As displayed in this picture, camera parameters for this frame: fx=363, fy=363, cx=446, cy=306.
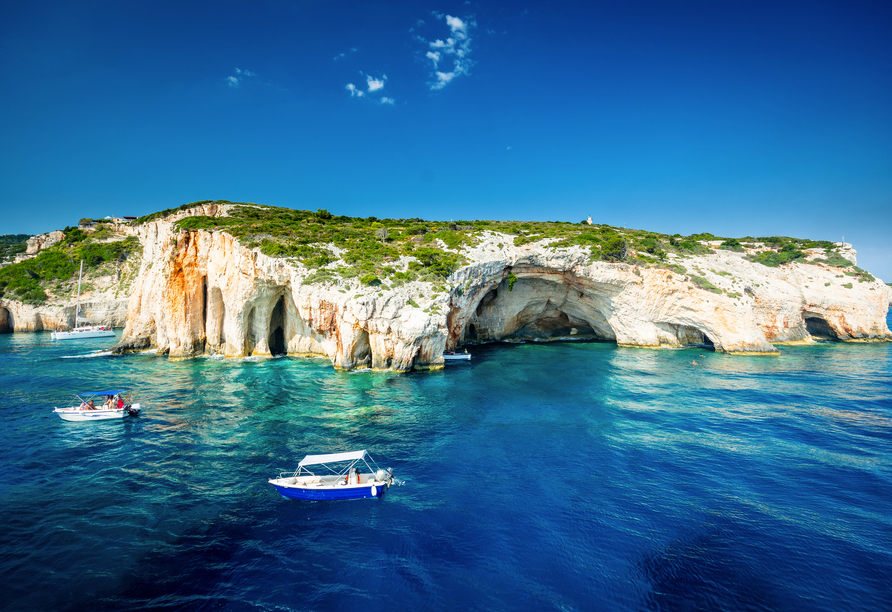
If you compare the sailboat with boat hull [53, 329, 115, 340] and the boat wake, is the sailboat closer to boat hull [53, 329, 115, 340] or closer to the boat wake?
boat hull [53, 329, 115, 340]

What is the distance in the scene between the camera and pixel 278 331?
50156mm

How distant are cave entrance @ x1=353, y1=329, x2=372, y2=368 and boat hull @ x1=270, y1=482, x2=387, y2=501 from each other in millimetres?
22785

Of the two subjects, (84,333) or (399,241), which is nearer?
(399,241)

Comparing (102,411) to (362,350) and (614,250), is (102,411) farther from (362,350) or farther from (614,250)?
(614,250)

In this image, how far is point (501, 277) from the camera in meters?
48.9

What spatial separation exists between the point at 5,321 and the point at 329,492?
307 ft

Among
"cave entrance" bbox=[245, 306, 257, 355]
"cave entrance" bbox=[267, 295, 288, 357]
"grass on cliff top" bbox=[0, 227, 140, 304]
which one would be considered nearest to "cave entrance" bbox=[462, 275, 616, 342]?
"cave entrance" bbox=[267, 295, 288, 357]

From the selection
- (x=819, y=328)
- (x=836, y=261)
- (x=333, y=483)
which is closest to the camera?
(x=333, y=483)

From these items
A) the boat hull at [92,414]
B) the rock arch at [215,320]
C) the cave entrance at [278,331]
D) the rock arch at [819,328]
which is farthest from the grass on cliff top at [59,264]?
the rock arch at [819,328]

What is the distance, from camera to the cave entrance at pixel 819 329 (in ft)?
180

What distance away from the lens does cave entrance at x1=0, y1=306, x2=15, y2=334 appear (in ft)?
222

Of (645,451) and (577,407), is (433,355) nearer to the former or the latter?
(577,407)

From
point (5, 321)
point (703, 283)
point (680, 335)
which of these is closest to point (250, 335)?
point (703, 283)

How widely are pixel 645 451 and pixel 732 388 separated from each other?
1805 centimetres
